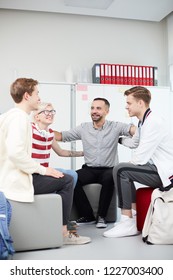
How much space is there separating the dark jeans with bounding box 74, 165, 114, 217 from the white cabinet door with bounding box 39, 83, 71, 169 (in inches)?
53.3

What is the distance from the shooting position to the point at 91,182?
291cm

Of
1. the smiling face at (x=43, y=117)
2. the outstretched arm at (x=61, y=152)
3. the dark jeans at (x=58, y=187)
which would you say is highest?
the smiling face at (x=43, y=117)

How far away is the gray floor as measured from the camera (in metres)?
1.89

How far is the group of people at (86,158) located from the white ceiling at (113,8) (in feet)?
6.34

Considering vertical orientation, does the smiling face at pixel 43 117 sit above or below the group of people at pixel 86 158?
above

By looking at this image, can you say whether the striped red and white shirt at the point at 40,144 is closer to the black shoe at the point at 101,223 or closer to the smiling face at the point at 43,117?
the smiling face at the point at 43,117

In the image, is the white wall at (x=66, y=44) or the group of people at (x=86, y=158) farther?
the white wall at (x=66, y=44)

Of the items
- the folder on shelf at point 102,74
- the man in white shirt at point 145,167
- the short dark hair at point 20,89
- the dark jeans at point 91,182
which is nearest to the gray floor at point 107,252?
the man in white shirt at point 145,167

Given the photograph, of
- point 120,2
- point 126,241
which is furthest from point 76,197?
point 120,2

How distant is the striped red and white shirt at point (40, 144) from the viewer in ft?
7.86

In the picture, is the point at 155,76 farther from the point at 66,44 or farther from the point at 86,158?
the point at 86,158

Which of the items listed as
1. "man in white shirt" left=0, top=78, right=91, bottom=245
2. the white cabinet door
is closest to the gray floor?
"man in white shirt" left=0, top=78, right=91, bottom=245

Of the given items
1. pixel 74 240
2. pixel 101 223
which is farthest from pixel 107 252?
pixel 101 223
